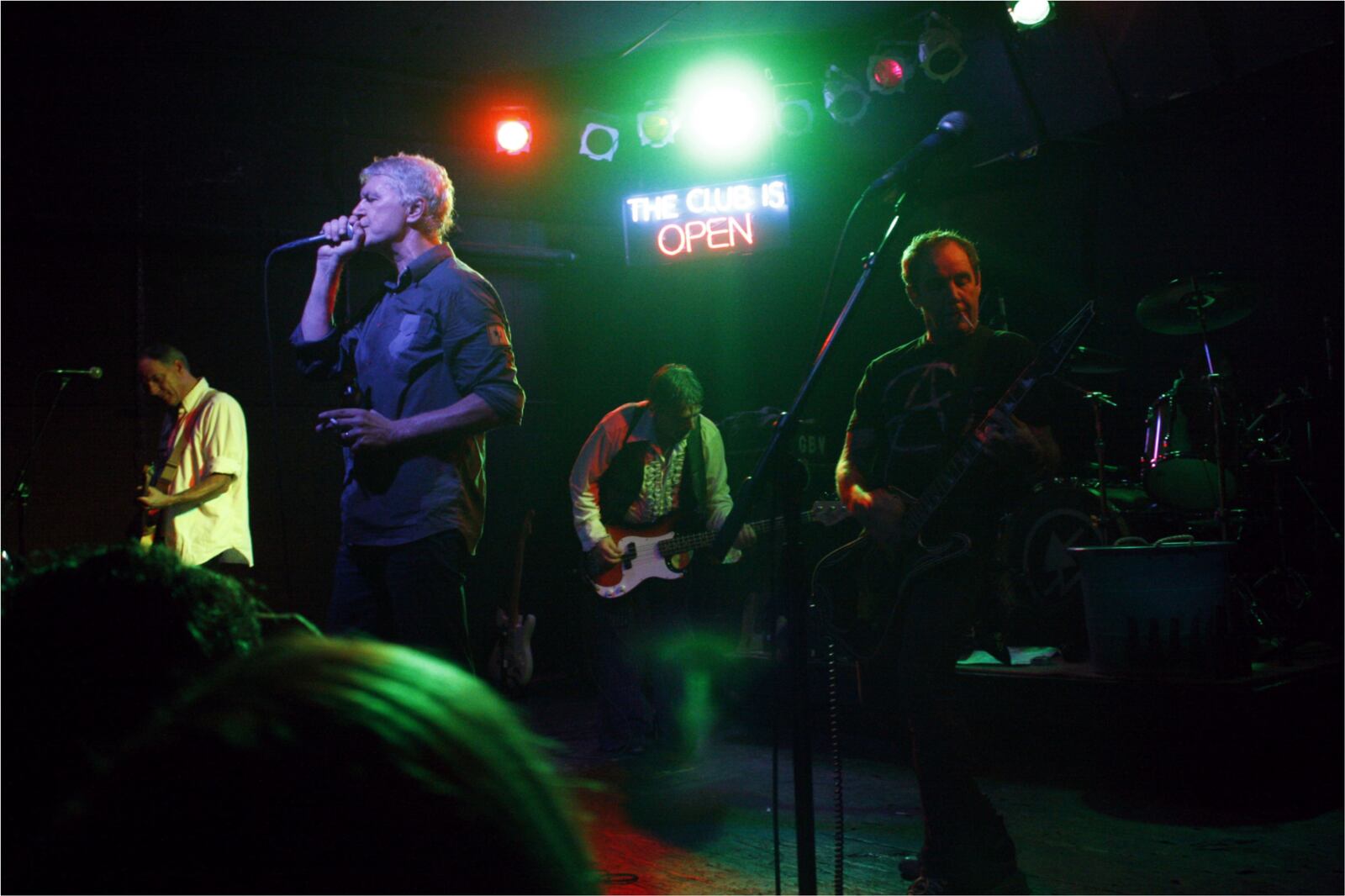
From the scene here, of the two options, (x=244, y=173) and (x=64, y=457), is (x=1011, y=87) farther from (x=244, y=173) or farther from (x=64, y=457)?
(x=64, y=457)

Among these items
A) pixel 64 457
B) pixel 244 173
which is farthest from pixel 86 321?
pixel 244 173

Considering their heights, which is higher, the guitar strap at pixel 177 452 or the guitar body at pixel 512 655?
the guitar strap at pixel 177 452

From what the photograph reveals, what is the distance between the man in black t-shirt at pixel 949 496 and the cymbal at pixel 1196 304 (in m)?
3.58

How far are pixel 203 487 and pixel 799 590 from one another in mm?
3189

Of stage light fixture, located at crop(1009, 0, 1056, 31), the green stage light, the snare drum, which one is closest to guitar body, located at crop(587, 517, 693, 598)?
the snare drum

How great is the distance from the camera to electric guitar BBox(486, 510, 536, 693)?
6918mm

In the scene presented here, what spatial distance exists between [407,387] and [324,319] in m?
0.33

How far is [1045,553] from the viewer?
5.98 m

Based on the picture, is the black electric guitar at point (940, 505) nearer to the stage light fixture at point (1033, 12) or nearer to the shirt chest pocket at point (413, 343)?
the shirt chest pocket at point (413, 343)

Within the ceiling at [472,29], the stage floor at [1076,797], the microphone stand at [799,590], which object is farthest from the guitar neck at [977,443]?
the ceiling at [472,29]

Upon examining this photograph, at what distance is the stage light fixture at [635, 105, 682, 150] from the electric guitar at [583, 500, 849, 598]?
3.49m

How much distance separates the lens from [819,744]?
5.28 m

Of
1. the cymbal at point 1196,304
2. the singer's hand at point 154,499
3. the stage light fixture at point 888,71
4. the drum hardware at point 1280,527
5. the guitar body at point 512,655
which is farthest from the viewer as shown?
the stage light fixture at point 888,71

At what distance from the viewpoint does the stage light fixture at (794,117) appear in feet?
24.4
